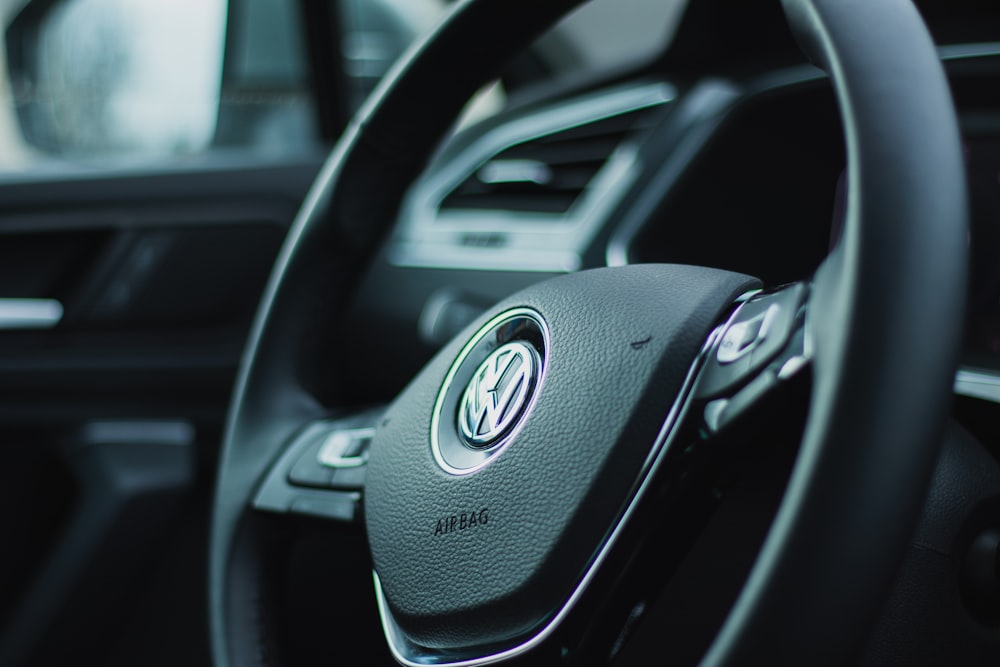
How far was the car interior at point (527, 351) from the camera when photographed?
366 millimetres

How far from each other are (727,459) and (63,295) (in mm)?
1500

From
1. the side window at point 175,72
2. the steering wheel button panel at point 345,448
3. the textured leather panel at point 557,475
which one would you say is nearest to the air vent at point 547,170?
the side window at point 175,72

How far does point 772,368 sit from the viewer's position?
1.37 feet

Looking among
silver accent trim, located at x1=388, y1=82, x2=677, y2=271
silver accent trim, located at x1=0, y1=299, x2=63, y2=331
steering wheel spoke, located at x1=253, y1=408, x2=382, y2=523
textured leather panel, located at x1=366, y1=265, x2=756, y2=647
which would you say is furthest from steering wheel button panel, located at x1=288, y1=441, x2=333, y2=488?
silver accent trim, located at x1=0, y1=299, x2=63, y2=331

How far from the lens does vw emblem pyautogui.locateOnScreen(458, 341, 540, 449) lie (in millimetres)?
542

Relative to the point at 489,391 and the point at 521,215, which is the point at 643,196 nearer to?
the point at 521,215

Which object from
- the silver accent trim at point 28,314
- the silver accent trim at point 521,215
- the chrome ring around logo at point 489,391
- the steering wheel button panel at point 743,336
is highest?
the steering wheel button panel at point 743,336

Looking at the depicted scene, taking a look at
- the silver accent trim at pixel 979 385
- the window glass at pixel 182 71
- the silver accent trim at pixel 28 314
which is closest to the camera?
the silver accent trim at pixel 979 385

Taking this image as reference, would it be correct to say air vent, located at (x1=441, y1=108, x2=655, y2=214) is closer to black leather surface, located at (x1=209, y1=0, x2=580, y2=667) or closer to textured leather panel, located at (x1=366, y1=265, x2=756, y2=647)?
black leather surface, located at (x1=209, y1=0, x2=580, y2=667)

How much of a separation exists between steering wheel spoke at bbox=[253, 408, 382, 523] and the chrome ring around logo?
0.28 feet

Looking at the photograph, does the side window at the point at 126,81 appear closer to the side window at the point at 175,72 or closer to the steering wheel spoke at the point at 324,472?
the side window at the point at 175,72

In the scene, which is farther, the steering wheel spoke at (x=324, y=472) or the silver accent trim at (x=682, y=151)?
the silver accent trim at (x=682, y=151)

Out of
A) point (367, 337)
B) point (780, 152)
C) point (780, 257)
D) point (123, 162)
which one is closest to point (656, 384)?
point (780, 257)

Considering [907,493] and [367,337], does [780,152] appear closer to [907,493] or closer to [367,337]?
[367,337]
